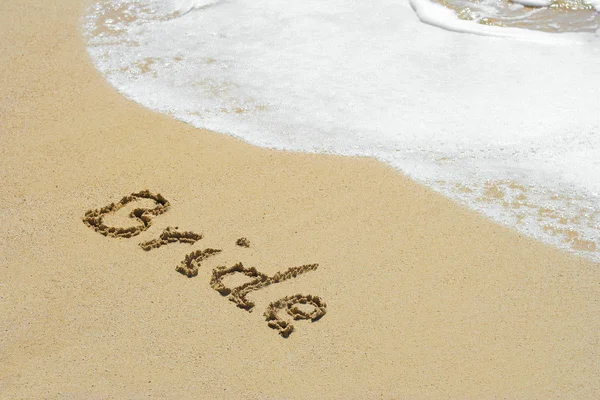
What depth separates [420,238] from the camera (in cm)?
389

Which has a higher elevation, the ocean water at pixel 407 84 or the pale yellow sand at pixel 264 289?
the ocean water at pixel 407 84

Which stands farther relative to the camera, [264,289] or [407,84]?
[407,84]

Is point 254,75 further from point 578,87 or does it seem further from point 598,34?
point 598,34

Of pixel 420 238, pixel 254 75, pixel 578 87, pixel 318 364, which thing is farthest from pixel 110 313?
pixel 578 87

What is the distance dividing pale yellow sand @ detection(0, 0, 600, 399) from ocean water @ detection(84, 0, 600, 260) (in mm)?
306

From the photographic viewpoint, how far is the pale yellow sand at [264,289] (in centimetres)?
314

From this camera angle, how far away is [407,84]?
5.47m

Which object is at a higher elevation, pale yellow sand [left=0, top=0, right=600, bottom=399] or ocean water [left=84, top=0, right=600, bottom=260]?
ocean water [left=84, top=0, right=600, bottom=260]

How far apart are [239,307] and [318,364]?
1.66ft

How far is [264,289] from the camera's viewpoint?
Result: 3588mm

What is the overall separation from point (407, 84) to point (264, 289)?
8.09 feet

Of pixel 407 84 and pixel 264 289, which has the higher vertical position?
pixel 407 84

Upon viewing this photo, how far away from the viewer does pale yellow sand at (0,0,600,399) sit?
314 cm

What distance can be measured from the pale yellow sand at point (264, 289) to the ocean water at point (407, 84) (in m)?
0.31
